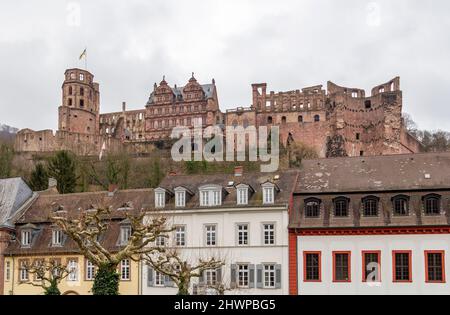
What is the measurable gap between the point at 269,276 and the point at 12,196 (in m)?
22.4

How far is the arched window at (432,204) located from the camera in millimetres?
39906

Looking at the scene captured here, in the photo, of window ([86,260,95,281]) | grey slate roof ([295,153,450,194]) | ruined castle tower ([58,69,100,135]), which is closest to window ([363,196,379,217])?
grey slate roof ([295,153,450,194])

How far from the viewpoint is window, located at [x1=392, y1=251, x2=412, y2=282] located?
39.2m

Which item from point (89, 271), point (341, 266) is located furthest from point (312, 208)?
point (89, 271)

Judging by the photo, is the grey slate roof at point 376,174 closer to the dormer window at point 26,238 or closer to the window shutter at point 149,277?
the window shutter at point 149,277

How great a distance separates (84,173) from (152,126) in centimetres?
4368

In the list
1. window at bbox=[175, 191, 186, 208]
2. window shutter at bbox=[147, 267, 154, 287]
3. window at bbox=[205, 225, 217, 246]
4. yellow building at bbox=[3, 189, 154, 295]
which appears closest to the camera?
window at bbox=[205, 225, 217, 246]

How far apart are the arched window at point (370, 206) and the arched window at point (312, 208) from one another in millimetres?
2970

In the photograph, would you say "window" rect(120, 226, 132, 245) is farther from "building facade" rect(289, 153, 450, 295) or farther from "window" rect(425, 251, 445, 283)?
"window" rect(425, 251, 445, 283)

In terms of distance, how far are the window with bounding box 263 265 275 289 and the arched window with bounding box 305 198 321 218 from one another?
13.5 ft

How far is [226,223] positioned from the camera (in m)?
43.7

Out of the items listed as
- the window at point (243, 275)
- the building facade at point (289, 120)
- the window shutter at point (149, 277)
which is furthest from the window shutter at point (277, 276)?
the building facade at point (289, 120)

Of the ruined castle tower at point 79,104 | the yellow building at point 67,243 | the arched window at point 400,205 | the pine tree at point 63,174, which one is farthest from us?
the ruined castle tower at point 79,104
